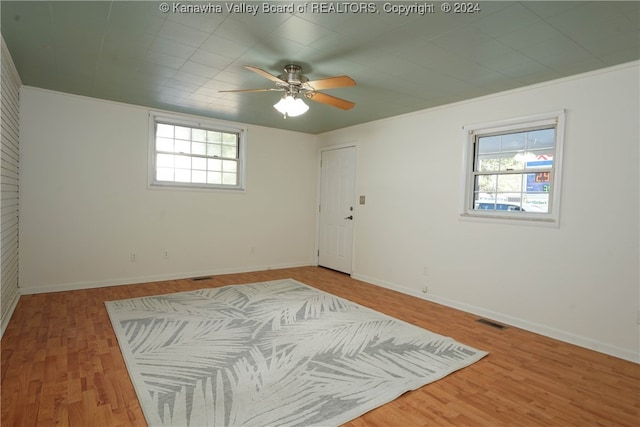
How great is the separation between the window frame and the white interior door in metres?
1.50

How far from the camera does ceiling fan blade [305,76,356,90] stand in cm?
271

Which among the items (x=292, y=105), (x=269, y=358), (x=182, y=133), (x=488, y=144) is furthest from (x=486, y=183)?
(x=182, y=133)

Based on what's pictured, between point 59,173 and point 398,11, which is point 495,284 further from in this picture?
point 59,173

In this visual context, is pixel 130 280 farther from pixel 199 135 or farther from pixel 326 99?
pixel 326 99

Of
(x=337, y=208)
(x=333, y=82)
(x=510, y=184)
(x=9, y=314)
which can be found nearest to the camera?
(x=333, y=82)

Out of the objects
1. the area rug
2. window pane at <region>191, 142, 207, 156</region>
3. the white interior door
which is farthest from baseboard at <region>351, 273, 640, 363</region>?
window pane at <region>191, 142, 207, 156</region>

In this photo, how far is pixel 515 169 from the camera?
145 inches

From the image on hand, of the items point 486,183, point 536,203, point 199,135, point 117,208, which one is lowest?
point 117,208

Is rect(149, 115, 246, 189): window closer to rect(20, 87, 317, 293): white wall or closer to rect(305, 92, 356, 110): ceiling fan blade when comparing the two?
rect(20, 87, 317, 293): white wall

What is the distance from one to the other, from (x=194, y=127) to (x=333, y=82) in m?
3.17

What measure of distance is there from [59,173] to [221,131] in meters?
2.21

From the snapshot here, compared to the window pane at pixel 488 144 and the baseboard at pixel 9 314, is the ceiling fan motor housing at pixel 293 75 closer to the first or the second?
the window pane at pixel 488 144

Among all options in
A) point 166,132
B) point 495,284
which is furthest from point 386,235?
point 166,132

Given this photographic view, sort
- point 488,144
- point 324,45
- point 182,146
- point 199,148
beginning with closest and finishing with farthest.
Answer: point 324,45
point 488,144
point 182,146
point 199,148
